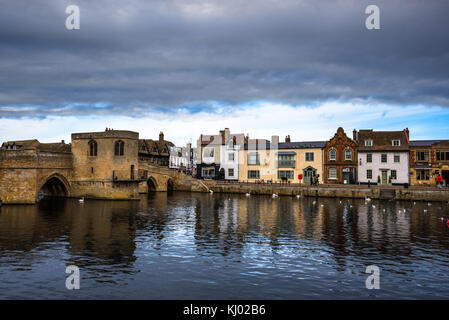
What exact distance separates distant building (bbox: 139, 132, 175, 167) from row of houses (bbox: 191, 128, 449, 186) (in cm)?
1289

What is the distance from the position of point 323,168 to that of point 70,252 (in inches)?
2222

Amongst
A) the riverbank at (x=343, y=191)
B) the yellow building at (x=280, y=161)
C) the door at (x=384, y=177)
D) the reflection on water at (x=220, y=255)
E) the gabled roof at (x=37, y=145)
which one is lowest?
the reflection on water at (x=220, y=255)

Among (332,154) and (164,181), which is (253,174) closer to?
(332,154)

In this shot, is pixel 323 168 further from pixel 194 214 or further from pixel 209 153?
pixel 194 214

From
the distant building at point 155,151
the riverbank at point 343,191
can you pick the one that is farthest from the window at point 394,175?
the distant building at point 155,151

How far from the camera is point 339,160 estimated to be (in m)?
67.4

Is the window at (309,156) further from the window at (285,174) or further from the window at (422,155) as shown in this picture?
the window at (422,155)

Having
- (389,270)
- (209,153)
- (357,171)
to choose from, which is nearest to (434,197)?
(357,171)

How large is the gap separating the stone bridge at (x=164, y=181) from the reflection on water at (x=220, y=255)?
86.3ft

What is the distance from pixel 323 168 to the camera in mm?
68750

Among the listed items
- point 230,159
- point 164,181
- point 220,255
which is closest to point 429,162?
point 230,159

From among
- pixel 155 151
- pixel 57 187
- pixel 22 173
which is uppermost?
pixel 155 151

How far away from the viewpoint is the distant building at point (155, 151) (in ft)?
260

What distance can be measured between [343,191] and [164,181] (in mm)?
32129
